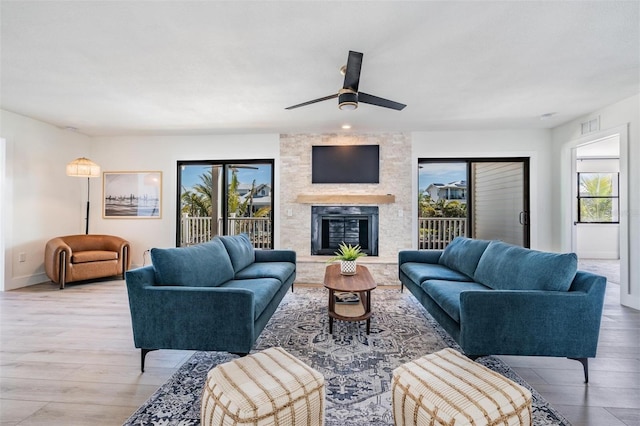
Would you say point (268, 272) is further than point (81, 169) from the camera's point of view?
No

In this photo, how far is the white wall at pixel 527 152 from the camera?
507 centimetres

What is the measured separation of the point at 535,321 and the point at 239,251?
2.91 meters

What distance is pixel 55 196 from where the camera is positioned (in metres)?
5.09

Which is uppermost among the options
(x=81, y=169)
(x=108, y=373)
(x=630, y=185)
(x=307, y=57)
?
(x=307, y=57)

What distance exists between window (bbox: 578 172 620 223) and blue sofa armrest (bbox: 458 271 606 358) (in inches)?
274

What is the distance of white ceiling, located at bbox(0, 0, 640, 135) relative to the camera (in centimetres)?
209

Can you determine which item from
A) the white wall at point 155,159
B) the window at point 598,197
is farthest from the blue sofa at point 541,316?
the window at point 598,197

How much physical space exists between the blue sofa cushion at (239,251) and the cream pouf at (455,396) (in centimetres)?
239

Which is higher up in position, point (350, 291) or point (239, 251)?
point (239, 251)

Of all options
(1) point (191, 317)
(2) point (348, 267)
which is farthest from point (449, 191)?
(1) point (191, 317)

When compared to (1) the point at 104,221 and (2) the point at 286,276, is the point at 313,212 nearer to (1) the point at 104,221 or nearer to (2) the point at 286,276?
(2) the point at 286,276

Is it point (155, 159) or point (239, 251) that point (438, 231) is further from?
point (155, 159)

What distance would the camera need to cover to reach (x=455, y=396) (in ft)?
4.17

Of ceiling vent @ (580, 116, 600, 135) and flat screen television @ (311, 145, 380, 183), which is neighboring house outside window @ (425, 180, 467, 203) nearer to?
flat screen television @ (311, 145, 380, 183)
